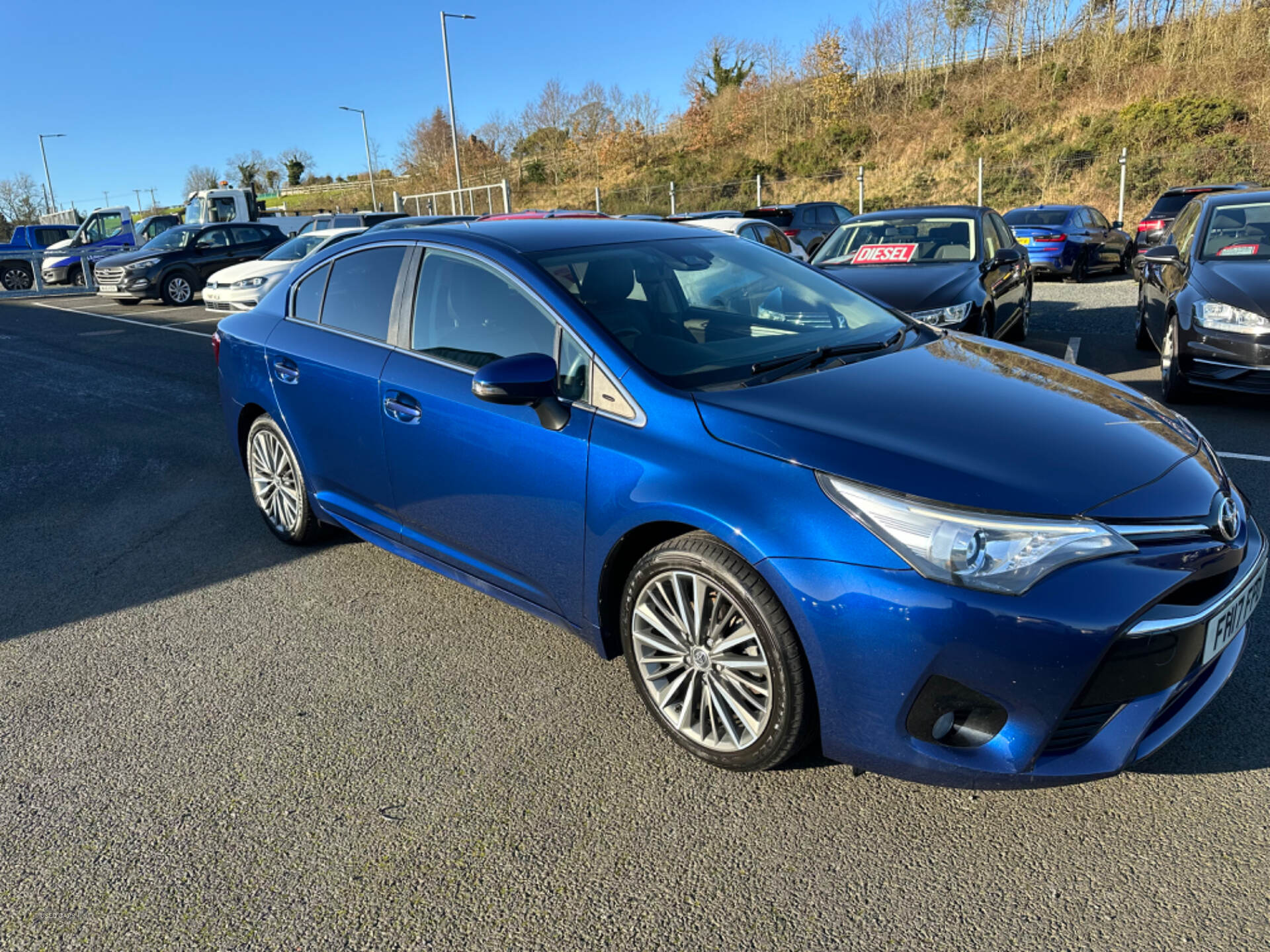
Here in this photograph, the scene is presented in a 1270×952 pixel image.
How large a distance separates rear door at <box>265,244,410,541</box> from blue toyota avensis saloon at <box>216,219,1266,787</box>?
21mm

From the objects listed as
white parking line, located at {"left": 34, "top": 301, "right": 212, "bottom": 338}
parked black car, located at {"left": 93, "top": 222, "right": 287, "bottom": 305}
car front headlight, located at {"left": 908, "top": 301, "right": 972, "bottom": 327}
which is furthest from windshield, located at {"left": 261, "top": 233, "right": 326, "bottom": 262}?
car front headlight, located at {"left": 908, "top": 301, "right": 972, "bottom": 327}

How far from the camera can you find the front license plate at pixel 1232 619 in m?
2.41

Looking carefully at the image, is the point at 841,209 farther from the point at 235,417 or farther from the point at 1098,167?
the point at 235,417

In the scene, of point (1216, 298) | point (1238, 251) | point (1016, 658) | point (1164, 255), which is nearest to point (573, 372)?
point (1016, 658)

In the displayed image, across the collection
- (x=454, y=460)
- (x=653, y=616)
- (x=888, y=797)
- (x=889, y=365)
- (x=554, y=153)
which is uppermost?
(x=554, y=153)

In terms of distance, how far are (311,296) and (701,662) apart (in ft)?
9.10

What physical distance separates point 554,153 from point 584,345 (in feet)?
165

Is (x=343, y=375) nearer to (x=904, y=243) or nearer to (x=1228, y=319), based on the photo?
(x=1228, y=319)

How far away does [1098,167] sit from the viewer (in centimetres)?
2928

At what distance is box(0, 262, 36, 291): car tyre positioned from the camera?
26.9 meters

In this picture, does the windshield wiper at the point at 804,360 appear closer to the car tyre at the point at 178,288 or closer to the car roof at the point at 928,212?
the car roof at the point at 928,212

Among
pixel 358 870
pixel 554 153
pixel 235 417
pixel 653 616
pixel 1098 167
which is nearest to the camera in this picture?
pixel 358 870

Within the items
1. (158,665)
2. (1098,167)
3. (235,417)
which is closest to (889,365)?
(158,665)

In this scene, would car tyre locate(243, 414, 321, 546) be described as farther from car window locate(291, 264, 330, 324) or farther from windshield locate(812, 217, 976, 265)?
windshield locate(812, 217, 976, 265)
